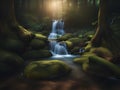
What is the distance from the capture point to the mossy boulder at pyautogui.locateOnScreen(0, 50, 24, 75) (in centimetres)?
1032

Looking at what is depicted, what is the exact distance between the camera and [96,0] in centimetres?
2517

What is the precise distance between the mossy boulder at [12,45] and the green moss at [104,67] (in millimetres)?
4596

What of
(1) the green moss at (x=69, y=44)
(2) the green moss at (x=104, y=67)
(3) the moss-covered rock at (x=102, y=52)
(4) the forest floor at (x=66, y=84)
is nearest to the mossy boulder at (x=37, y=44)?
(1) the green moss at (x=69, y=44)

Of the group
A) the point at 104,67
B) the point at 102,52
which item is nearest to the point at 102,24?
the point at 102,52

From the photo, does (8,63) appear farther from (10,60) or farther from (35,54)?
(35,54)

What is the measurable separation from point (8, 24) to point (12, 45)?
5.38 feet

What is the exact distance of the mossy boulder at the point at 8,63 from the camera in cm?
1032

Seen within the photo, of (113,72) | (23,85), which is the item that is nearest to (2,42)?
(23,85)

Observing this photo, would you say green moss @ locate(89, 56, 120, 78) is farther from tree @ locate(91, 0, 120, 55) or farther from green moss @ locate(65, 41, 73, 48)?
green moss @ locate(65, 41, 73, 48)

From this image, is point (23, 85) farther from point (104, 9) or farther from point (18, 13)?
point (18, 13)

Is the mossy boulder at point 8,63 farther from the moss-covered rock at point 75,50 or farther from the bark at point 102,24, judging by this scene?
the bark at point 102,24

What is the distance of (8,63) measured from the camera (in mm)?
10672

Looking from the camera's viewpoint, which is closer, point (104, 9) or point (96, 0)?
point (104, 9)

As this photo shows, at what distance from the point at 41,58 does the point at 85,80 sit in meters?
4.94
